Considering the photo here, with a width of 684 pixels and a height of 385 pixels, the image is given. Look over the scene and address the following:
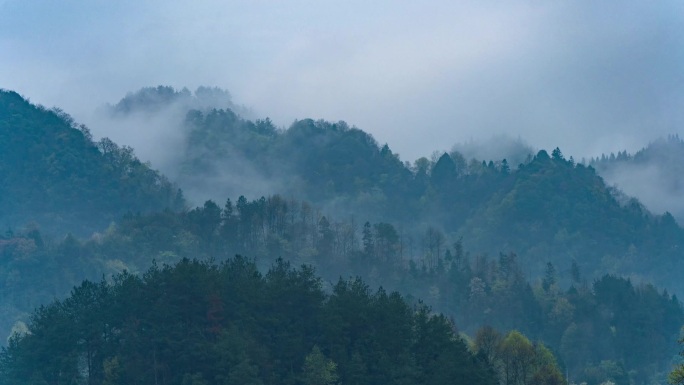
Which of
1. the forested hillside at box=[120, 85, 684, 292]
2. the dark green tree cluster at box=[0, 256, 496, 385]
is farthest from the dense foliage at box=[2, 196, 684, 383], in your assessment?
the dark green tree cluster at box=[0, 256, 496, 385]

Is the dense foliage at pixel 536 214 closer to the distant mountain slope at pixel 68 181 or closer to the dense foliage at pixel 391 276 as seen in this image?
the distant mountain slope at pixel 68 181

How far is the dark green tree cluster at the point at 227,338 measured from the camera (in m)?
69.5

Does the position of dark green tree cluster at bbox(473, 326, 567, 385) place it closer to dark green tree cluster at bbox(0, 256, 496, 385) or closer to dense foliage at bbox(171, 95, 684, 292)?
dark green tree cluster at bbox(0, 256, 496, 385)

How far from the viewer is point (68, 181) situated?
164 metres

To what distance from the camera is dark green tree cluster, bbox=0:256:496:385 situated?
6950 cm

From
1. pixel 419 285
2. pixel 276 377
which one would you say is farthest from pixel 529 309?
pixel 276 377

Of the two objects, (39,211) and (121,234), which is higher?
(39,211)

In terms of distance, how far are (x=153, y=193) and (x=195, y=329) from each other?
9697cm

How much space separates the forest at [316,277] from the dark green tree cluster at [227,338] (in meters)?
0.14

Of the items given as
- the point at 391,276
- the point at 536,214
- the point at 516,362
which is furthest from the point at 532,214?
the point at 516,362

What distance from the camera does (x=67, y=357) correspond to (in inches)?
2822

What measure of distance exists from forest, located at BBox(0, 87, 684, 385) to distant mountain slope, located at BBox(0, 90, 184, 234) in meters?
0.29

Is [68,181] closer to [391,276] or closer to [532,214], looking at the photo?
[391,276]

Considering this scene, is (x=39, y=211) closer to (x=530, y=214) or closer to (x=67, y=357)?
(x=530, y=214)
